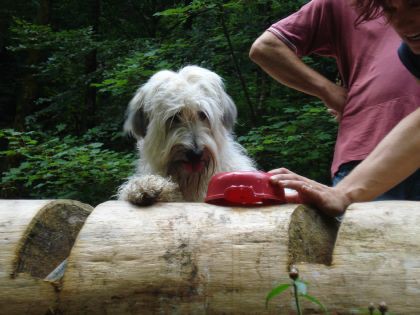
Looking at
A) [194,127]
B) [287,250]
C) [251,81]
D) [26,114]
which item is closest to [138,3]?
[26,114]

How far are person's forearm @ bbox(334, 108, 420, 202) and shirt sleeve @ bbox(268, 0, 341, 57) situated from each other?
1.40 m

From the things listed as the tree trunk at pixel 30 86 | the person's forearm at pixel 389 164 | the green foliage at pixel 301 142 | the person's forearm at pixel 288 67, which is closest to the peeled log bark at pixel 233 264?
the person's forearm at pixel 389 164

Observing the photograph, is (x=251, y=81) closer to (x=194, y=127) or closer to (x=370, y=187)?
(x=194, y=127)

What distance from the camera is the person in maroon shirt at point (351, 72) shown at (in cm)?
300

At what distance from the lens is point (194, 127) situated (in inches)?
148

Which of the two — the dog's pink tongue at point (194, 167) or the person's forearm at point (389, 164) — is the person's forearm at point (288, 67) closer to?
the dog's pink tongue at point (194, 167)

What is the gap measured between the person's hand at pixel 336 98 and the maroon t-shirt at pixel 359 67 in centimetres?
7

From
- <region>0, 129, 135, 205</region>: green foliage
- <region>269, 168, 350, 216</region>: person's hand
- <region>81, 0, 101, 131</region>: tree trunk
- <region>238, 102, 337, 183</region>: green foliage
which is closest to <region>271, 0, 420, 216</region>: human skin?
<region>269, 168, 350, 216</region>: person's hand

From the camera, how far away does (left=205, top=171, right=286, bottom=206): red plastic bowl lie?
2.01 metres

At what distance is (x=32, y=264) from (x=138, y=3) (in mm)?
10295

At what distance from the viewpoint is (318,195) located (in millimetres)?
2035

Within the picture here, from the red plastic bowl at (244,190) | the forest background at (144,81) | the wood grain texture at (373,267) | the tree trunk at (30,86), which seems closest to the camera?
the wood grain texture at (373,267)

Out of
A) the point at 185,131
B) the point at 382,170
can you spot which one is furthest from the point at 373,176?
the point at 185,131

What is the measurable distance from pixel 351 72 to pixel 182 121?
44.2 inches
